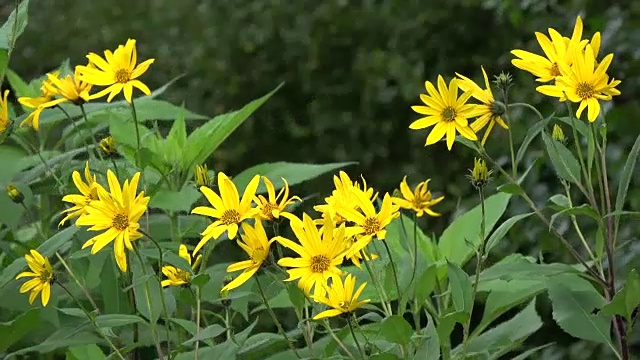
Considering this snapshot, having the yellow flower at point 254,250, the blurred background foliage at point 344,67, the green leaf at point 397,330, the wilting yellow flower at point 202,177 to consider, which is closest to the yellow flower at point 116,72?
the wilting yellow flower at point 202,177

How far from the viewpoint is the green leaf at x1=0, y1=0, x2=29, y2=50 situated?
3.55ft

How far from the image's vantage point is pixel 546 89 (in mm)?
868

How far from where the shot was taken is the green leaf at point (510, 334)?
1017 millimetres

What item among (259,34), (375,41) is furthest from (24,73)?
(375,41)

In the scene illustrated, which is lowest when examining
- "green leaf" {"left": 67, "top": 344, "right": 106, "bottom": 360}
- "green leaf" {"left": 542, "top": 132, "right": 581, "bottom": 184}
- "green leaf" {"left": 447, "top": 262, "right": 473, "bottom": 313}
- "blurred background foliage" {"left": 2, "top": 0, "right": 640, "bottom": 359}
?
"green leaf" {"left": 447, "top": 262, "right": 473, "bottom": 313}

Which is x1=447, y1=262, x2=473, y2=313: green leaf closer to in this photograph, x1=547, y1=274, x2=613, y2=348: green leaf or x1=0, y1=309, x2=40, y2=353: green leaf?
x1=547, y1=274, x2=613, y2=348: green leaf

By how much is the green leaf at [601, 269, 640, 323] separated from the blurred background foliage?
1.47 meters

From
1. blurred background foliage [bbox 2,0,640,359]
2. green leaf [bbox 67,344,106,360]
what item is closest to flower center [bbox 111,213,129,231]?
green leaf [bbox 67,344,106,360]

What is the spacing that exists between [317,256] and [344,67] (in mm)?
2609

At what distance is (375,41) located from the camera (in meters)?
3.29

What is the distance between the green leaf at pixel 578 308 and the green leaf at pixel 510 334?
38 millimetres

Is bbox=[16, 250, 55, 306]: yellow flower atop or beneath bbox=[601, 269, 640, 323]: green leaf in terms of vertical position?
atop

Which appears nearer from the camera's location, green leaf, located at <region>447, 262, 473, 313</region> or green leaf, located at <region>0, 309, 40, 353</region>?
green leaf, located at <region>447, 262, 473, 313</region>

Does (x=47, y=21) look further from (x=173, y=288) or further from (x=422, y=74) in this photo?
(x=173, y=288)
